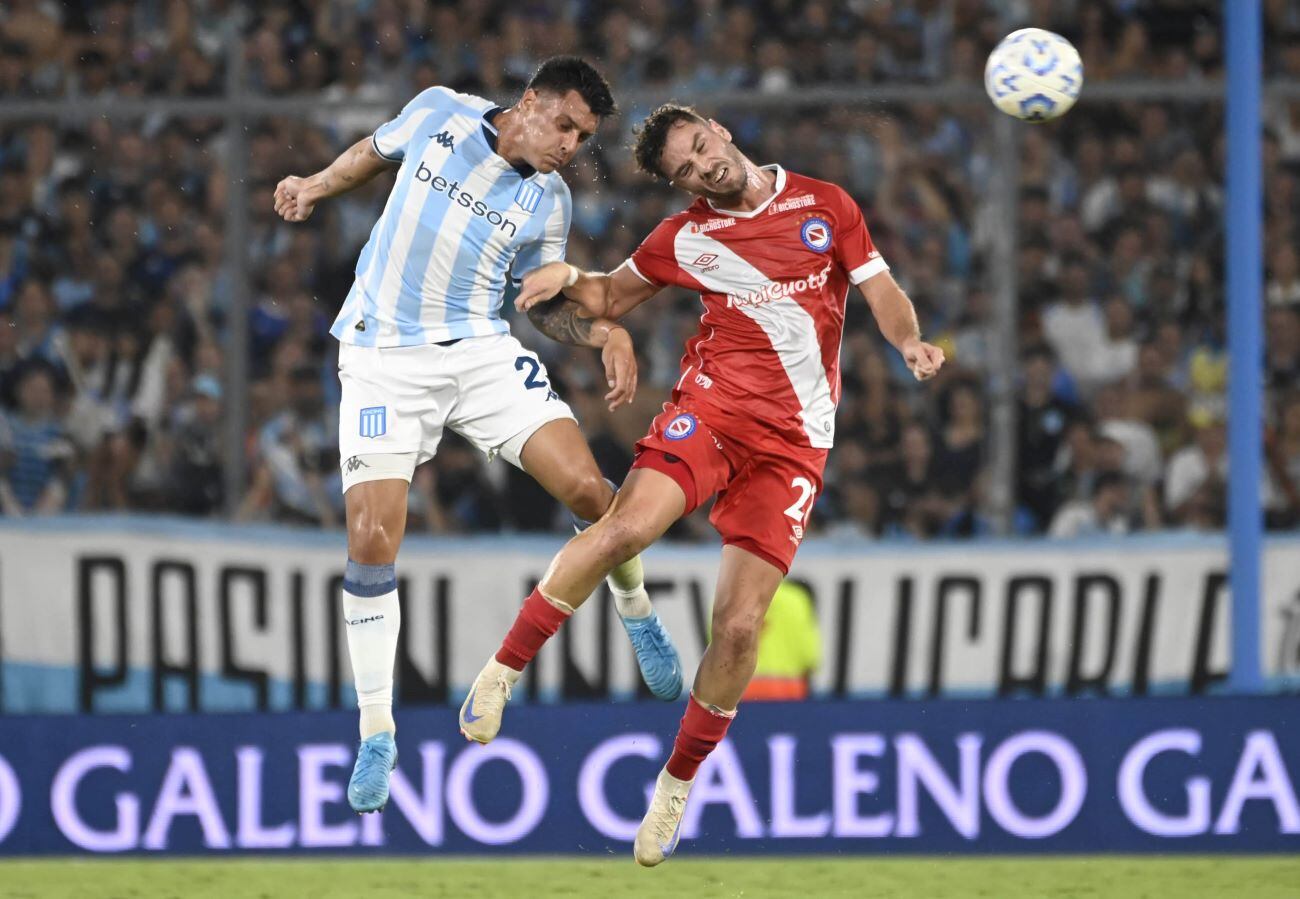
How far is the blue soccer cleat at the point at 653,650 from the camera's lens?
7.38 metres

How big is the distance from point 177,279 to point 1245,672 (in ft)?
18.9

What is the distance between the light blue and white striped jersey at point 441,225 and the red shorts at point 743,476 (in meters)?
0.72

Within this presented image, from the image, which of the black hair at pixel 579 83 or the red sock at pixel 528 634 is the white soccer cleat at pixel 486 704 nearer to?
→ the red sock at pixel 528 634

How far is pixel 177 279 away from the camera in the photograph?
36.2 feet

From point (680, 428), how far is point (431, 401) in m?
0.84

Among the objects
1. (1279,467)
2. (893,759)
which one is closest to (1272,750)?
(893,759)

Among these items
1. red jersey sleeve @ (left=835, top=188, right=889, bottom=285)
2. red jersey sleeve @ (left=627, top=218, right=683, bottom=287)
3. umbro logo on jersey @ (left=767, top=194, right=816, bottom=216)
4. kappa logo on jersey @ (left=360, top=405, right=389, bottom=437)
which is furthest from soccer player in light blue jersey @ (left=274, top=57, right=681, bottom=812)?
red jersey sleeve @ (left=835, top=188, right=889, bottom=285)

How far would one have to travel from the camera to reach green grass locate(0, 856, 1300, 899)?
25.3 feet

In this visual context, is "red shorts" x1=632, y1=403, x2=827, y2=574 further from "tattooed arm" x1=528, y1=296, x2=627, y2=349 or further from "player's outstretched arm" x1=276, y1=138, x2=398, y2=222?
"player's outstretched arm" x1=276, y1=138, x2=398, y2=222

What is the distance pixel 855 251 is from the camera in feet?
23.3

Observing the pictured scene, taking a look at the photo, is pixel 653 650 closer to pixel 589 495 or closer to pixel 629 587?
pixel 629 587

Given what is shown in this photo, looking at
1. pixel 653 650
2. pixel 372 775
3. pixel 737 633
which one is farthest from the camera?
pixel 653 650

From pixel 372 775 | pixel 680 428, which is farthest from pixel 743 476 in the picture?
pixel 372 775

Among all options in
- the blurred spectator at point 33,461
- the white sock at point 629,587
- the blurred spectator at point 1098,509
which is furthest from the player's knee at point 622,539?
the blurred spectator at point 33,461
